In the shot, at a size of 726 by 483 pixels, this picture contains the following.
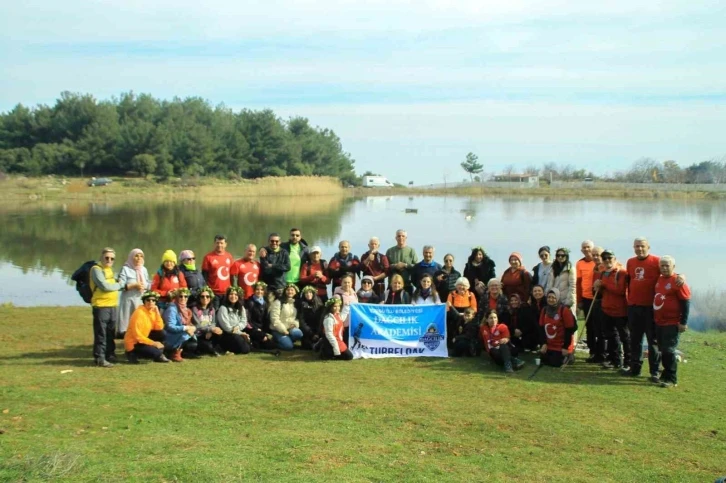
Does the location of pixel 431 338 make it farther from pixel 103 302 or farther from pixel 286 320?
pixel 103 302

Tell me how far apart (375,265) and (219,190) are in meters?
56.8

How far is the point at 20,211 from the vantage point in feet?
148

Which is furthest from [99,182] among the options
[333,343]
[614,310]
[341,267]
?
[614,310]

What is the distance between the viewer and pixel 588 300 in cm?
1109

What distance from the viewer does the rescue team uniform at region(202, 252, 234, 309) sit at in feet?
38.1

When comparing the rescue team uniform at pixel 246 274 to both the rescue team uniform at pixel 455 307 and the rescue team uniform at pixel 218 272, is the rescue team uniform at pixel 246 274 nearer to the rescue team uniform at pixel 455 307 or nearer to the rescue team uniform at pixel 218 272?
the rescue team uniform at pixel 218 272

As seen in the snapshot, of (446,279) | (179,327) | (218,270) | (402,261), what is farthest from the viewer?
(402,261)

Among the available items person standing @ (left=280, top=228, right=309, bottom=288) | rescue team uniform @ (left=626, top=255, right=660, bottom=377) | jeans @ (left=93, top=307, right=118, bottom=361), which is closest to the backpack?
jeans @ (left=93, top=307, right=118, bottom=361)

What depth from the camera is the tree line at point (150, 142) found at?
69.9 m

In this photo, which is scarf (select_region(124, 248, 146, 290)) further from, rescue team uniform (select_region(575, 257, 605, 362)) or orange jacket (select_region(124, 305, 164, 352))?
rescue team uniform (select_region(575, 257, 605, 362))

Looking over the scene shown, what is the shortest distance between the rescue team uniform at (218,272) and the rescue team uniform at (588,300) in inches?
211

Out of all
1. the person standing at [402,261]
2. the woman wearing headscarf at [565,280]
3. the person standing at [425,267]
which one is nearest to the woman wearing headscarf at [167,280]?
the person standing at [402,261]

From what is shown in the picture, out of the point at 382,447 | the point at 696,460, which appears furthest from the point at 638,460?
the point at 382,447

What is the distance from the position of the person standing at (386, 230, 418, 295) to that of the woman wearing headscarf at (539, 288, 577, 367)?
247 cm
